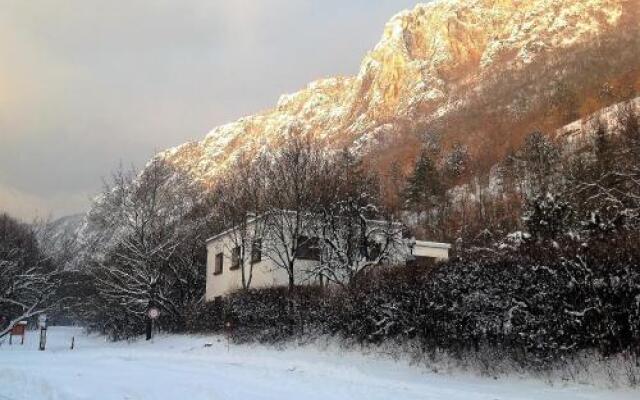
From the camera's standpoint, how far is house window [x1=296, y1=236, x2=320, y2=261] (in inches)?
1241

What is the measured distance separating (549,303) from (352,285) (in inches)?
336

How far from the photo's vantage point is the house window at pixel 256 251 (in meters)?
32.1

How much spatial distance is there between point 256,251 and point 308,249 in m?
2.80

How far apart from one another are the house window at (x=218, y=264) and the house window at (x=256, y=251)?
4766mm

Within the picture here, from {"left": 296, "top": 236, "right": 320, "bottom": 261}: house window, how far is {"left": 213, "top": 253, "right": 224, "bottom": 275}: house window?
25.7 ft

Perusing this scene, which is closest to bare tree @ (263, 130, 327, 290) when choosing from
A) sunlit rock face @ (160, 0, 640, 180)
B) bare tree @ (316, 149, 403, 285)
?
bare tree @ (316, 149, 403, 285)

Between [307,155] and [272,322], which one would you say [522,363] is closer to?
[272,322]

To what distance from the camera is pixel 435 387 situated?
12.2m

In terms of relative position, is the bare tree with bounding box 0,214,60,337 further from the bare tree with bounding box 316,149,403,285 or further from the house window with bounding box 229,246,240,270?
the bare tree with bounding box 316,149,403,285

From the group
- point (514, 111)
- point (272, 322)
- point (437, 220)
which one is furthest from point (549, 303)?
point (514, 111)

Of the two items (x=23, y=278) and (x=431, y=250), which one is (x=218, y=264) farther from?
(x=431, y=250)

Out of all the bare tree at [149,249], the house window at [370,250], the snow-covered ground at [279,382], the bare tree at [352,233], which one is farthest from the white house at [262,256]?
the snow-covered ground at [279,382]

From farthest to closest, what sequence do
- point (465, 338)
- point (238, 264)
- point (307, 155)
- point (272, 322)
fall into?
point (238, 264) → point (307, 155) → point (272, 322) → point (465, 338)

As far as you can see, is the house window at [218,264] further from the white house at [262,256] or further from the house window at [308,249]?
A: the house window at [308,249]
